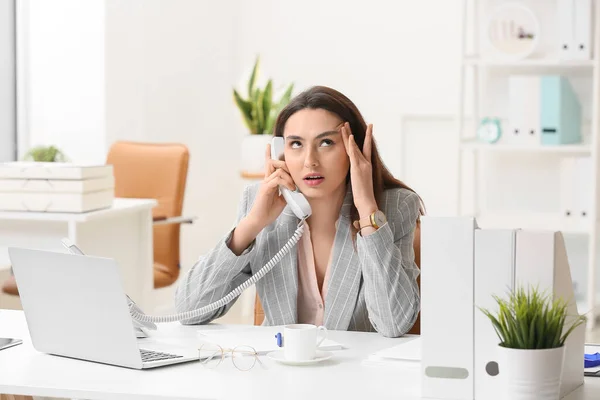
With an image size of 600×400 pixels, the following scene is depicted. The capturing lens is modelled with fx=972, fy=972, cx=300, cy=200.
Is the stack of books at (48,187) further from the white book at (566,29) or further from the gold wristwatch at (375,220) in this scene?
the white book at (566,29)

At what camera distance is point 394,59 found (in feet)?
17.7

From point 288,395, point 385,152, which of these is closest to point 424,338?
point 288,395

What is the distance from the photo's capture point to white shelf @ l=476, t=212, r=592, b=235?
4.74 m

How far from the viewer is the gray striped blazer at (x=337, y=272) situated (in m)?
2.12

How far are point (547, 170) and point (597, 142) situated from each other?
1.35 feet

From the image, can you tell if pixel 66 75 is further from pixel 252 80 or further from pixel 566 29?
pixel 566 29

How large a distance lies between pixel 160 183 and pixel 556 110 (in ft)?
6.30

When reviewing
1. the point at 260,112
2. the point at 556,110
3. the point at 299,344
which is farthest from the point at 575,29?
the point at 299,344

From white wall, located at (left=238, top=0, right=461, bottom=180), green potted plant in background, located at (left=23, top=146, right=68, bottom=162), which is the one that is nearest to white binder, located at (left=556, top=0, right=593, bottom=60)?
white wall, located at (left=238, top=0, right=461, bottom=180)

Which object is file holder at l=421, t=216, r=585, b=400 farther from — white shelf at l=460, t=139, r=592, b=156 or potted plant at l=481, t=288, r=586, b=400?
white shelf at l=460, t=139, r=592, b=156

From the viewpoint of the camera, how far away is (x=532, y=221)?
4875mm

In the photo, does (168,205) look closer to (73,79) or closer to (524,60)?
(73,79)

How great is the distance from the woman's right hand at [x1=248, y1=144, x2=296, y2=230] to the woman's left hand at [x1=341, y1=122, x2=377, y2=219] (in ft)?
0.50

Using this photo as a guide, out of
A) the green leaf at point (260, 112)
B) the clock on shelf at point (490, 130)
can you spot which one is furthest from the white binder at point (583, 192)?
the green leaf at point (260, 112)
